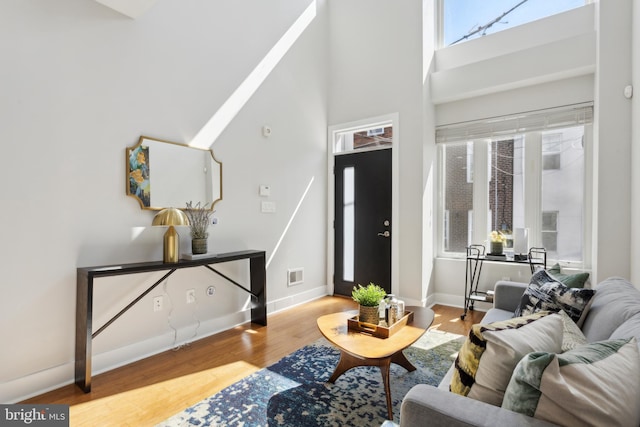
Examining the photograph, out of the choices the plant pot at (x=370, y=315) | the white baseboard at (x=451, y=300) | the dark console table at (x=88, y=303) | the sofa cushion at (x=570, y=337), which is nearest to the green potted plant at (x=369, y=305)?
the plant pot at (x=370, y=315)

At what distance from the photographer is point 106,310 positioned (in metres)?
2.48

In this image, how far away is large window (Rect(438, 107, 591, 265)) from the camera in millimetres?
3500

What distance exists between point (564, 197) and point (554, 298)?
7.58ft

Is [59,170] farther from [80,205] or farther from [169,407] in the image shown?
[169,407]

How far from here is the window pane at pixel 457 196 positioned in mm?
4105

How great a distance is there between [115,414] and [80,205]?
4.66ft

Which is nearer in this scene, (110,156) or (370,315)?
(370,315)

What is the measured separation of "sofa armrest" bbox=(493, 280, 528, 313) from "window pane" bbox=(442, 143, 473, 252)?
1.65 metres

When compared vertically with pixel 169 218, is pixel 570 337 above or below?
below

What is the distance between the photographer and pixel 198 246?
9.41 feet

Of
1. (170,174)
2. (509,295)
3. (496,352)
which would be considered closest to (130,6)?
(170,174)

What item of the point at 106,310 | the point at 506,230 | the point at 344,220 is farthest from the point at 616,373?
the point at 344,220

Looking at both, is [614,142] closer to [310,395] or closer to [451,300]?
[451,300]

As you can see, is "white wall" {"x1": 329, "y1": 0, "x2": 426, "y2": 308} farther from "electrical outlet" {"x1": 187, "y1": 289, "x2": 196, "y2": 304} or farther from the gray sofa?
"electrical outlet" {"x1": 187, "y1": 289, "x2": 196, "y2": 304}
